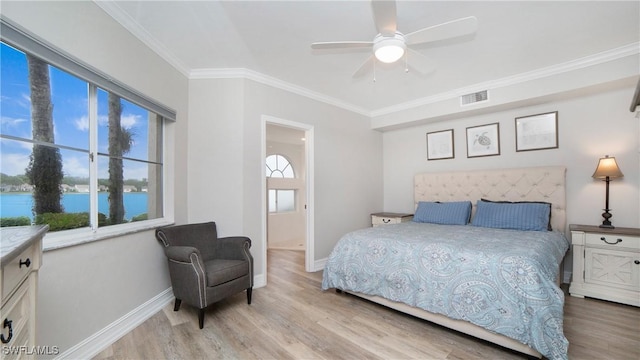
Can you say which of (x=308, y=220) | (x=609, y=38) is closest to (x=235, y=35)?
(x=308, y=220)

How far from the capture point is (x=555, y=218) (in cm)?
325

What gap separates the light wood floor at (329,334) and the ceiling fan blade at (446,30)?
2.31 meters

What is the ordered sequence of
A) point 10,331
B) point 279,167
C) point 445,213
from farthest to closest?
1. point 279,167
2. point 445,213
3. point 10,331

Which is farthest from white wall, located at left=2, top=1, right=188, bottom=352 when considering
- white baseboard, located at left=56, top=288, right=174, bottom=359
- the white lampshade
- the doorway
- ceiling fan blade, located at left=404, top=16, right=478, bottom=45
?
the white lampshade

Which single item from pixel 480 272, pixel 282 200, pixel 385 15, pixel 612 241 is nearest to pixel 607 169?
pixel 612 241

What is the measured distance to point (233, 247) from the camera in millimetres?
2836

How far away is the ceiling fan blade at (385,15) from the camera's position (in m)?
1.60

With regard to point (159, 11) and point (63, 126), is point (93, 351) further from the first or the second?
point (159, 11)

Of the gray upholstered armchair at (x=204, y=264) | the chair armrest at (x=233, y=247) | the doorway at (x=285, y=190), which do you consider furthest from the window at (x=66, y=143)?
the doorway at (x=285, y=190)

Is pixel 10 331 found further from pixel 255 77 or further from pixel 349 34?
pixel 255 77

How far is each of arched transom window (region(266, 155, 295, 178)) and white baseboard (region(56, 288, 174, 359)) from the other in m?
4.27

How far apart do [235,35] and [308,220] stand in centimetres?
248

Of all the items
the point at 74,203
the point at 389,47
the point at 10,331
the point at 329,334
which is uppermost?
the point at 389,47

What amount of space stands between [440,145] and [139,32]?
419cm
